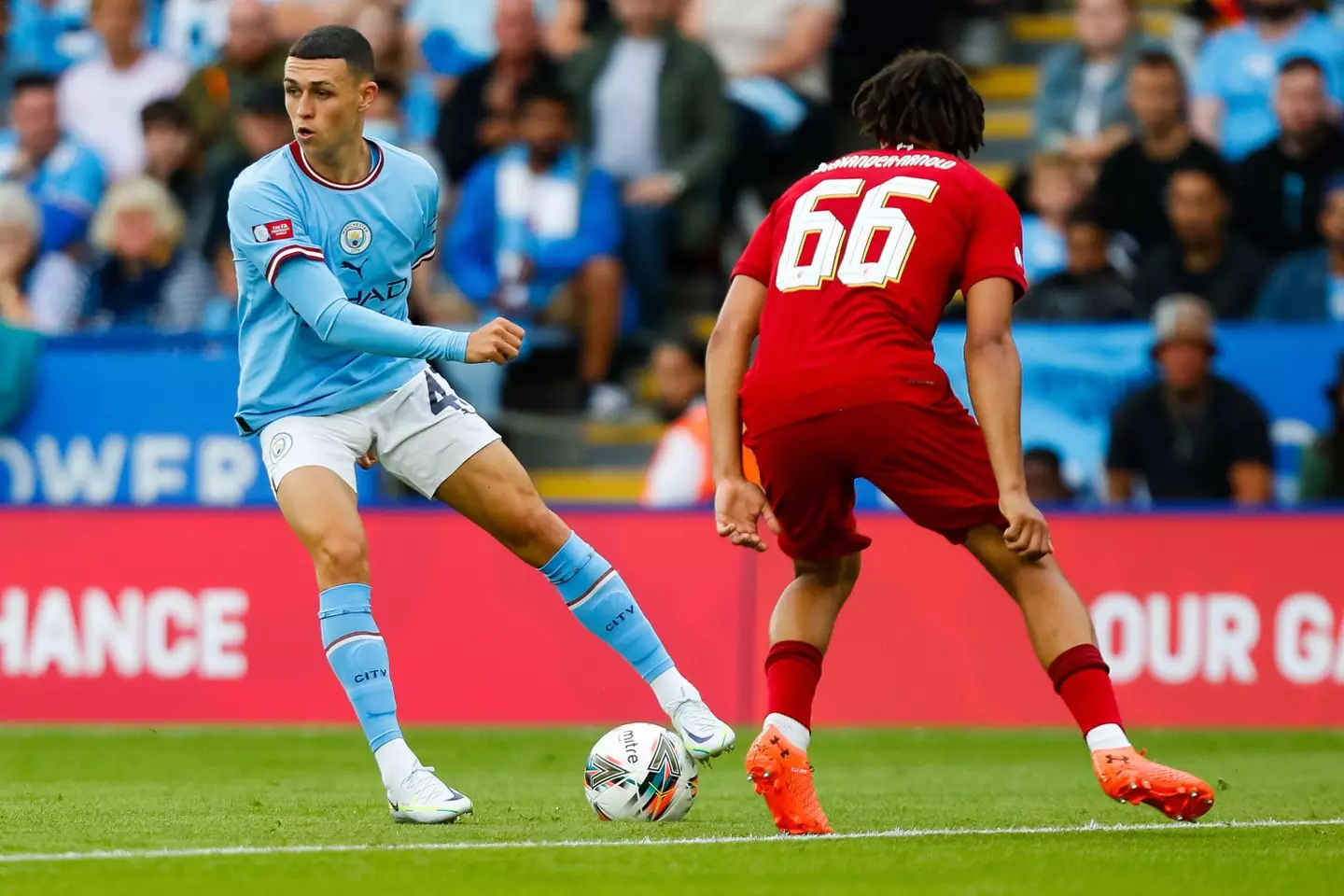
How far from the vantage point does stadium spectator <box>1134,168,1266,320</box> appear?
12.0 meters

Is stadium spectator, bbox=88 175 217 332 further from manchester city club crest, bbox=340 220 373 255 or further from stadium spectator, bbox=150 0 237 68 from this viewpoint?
manchester city club crest, bbox=340 220 373 255

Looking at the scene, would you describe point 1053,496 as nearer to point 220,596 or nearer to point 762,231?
point 220,596

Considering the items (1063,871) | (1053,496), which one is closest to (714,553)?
(1053,496)

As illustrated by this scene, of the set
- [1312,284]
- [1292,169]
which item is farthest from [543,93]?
[1312,284]

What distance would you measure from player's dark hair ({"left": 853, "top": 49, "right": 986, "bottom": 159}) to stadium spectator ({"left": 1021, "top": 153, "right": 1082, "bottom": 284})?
636 centimetres

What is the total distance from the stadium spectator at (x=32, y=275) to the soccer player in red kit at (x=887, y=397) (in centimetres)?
840

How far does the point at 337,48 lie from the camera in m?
6.41

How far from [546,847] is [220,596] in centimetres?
551

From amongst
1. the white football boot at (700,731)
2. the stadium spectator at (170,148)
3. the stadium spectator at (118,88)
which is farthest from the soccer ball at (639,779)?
the stadium spectator at (118,88)

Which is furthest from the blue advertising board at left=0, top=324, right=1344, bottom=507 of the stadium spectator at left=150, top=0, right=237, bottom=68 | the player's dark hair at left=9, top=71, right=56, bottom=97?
the stadium spectator at left=150, top=0, right=237, bottom=68

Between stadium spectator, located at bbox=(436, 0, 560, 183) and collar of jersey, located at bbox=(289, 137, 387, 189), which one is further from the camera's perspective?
stadium spectator, located at bbox=(436, 0, 560, 183)

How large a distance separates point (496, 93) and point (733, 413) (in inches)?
312

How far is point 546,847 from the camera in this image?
18.4 ft

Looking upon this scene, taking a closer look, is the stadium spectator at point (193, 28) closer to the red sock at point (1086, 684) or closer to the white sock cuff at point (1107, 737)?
the red sock at point (1086, 684)
